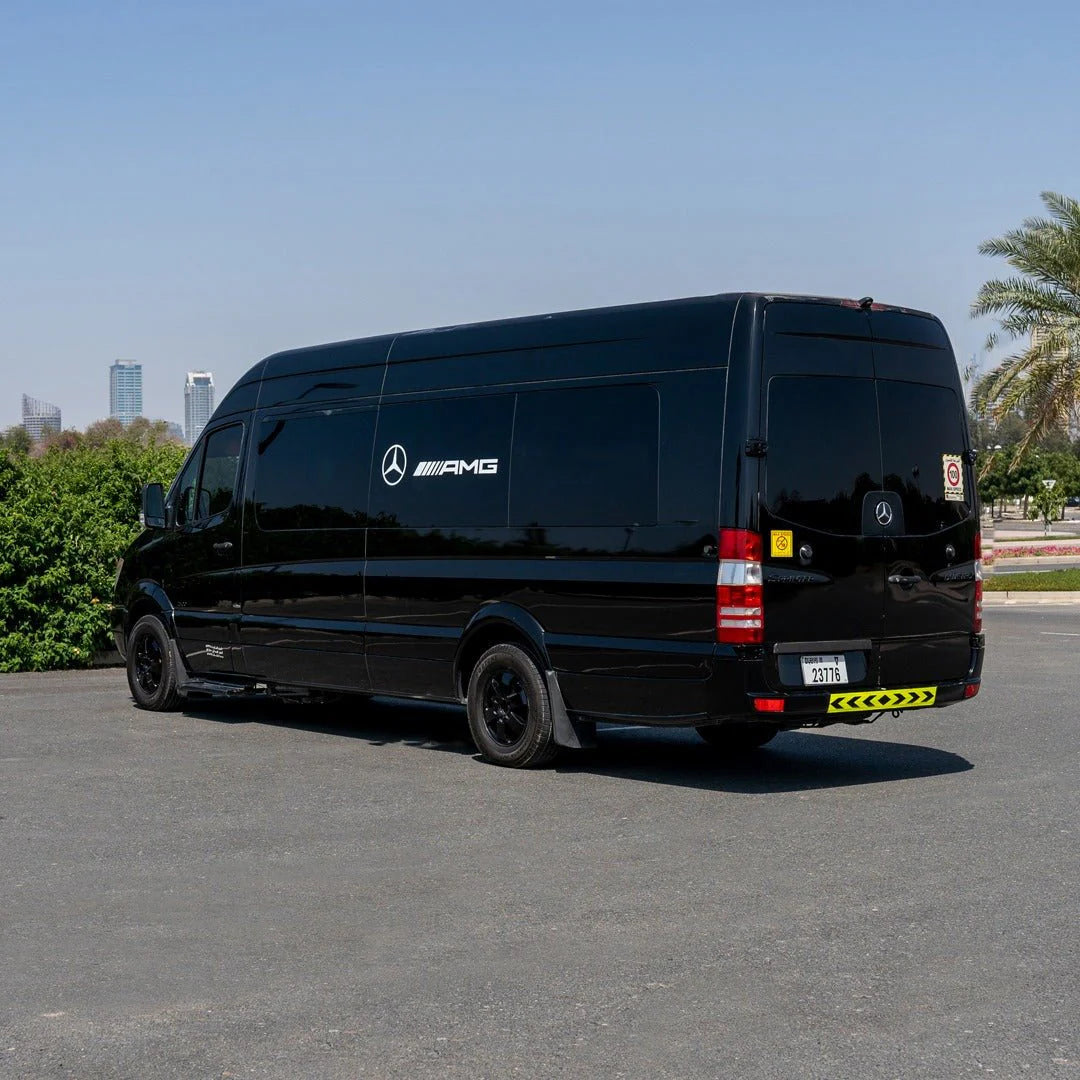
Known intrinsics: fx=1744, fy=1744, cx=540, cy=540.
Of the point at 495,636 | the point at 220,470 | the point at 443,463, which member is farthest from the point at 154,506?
the point at 495,636

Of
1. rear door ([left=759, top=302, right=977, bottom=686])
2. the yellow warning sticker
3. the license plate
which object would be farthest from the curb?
the yellow warning sticker

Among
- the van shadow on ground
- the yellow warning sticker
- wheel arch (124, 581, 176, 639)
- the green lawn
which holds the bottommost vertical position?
the van shadow on ground

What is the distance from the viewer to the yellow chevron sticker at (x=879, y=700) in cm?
997

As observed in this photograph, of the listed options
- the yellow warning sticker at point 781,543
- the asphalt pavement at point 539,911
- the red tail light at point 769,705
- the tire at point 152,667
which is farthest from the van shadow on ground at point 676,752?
the yellow warning sticker at point 781,543

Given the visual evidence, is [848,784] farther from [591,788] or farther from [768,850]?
[768,850]

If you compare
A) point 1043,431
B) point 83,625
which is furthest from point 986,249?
point 83,625

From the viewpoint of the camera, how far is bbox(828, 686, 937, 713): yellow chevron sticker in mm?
9969

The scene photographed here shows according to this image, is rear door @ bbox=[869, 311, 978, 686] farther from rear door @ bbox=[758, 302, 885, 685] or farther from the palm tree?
the palm tree

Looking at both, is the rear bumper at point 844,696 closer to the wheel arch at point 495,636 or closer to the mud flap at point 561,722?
the mud flap at point 561,722

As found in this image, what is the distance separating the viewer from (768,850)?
8188 mm

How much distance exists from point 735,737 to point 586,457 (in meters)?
2.47

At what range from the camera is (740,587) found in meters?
9.59

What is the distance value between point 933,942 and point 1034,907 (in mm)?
766

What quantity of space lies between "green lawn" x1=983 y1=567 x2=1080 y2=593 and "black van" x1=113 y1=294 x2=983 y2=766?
69.6 feet
